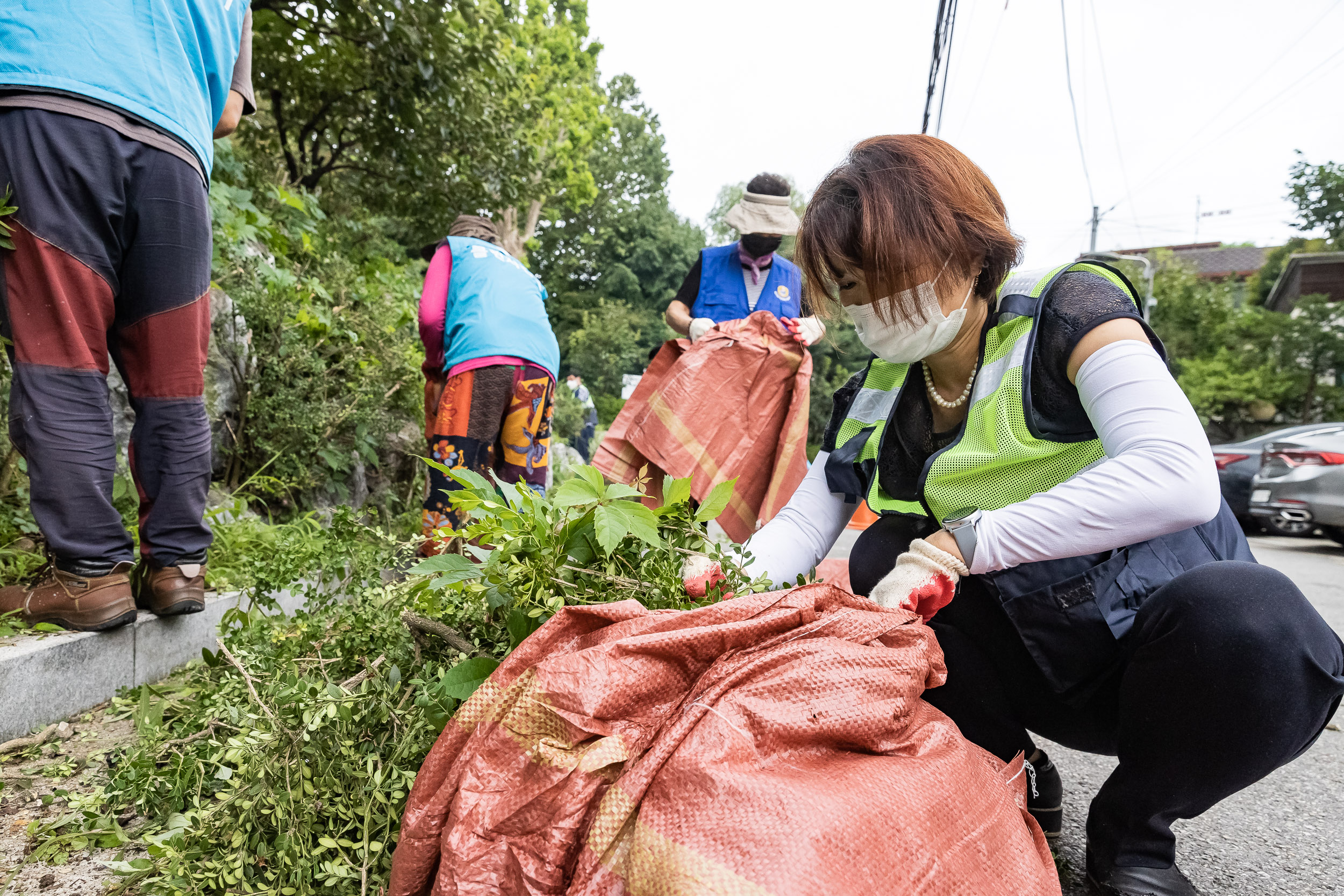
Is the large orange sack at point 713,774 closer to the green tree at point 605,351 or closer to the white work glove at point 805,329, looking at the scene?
the white work glove at point 805,329

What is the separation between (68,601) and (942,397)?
2122mm

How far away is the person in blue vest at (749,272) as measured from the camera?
3678 mm

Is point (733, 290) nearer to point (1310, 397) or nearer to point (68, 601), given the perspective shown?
point (68, 601)

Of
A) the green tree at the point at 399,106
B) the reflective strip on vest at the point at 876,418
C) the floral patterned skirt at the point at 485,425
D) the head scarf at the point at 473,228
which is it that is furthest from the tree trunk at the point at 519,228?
the reflective strip on vest at the point at 876,418

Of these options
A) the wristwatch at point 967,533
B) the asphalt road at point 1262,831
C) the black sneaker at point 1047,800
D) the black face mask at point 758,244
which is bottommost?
the asphalt road at point 1262,831

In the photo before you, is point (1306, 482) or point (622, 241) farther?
point (622, 241)

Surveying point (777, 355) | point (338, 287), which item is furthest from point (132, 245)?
point (338, 287)

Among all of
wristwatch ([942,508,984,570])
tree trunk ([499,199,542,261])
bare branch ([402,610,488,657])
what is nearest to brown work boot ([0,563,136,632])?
bare branch ([402,610,488,657])

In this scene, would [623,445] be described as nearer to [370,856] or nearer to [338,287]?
[370,856]

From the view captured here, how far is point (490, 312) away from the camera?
3322 millimetres

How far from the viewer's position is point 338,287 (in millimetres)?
4809

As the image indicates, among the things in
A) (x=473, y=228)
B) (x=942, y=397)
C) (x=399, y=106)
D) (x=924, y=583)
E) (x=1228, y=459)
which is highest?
(x=399, y=106)

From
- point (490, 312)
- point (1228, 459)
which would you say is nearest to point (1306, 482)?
point (1228, 459)

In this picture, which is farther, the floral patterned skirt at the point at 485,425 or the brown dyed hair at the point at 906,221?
the floral patterned skirt at the point at 485,425
